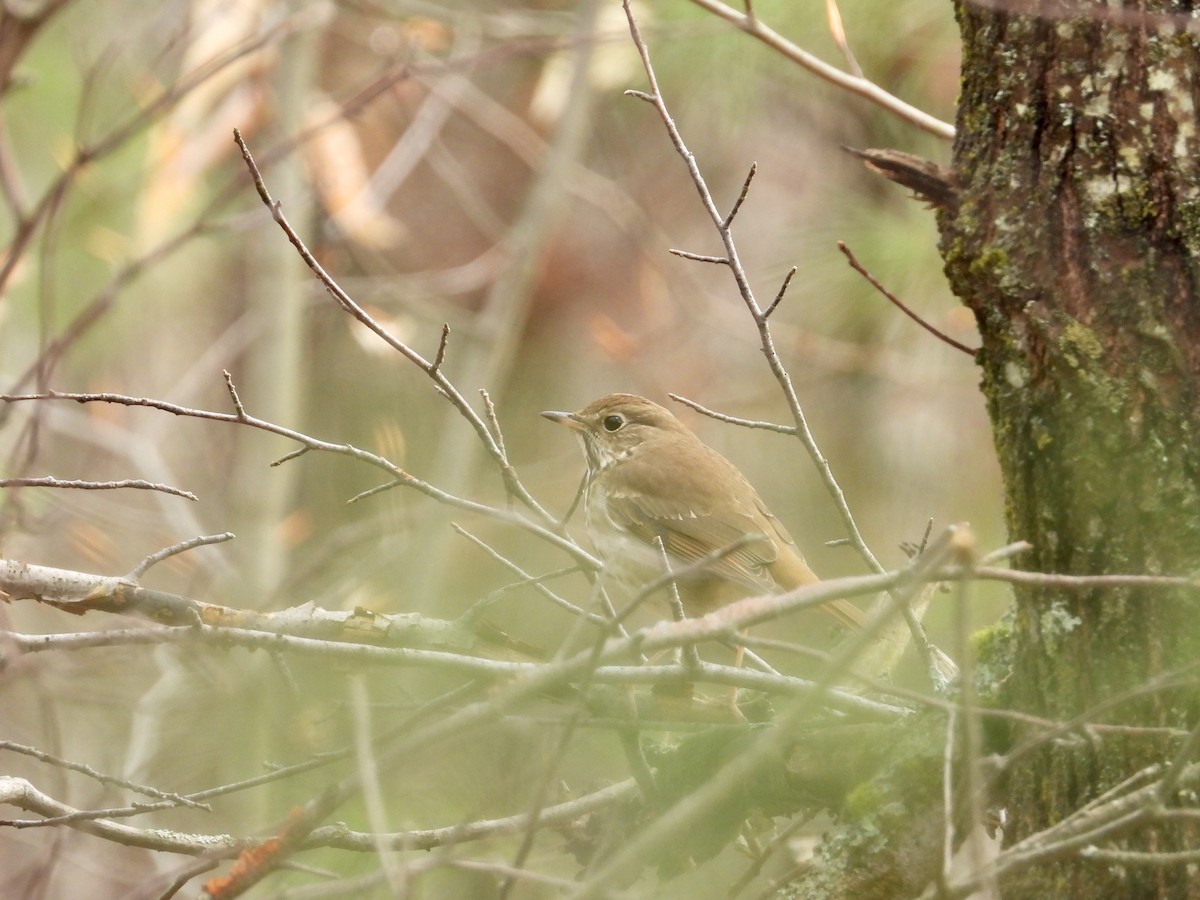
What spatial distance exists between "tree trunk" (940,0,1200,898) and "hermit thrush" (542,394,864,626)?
1.81 meters

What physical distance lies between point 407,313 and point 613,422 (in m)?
2.48

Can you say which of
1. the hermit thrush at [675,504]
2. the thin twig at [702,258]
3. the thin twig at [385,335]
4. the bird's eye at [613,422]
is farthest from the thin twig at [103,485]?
the bird's eye at [613,422]

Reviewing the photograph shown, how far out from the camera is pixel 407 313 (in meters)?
7.15

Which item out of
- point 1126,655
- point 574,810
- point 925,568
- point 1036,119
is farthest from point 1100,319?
point 574,810

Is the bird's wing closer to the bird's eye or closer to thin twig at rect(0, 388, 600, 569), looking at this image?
the bird's eye

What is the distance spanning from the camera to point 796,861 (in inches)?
128

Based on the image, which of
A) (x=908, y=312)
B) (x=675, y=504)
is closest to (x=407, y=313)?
(x=675, y=504)

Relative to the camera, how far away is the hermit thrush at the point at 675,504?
170 inches

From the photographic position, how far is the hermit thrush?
4.32 metres

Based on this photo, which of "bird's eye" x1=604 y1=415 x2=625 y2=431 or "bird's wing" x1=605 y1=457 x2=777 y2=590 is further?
"bird's eye" x1=604 y1=415 x2=625 y2=431

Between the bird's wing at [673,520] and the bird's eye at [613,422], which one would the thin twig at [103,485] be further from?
the bird's eye at [613,422]

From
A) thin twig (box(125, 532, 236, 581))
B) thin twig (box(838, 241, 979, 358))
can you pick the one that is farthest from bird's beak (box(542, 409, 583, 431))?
thin twig (box(125, 532, 236, 581))

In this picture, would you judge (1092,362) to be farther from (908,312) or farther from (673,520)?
(673,520)

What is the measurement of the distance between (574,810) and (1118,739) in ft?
3.46
